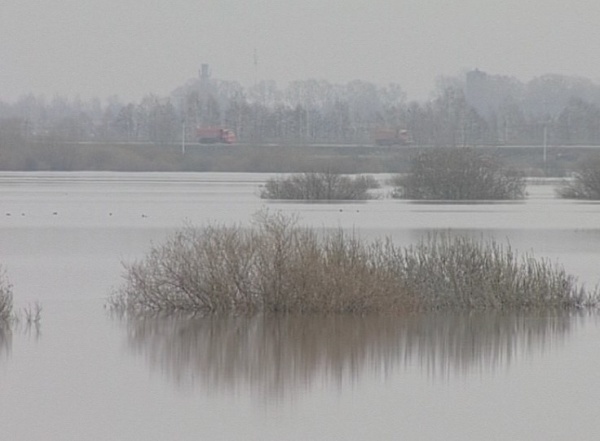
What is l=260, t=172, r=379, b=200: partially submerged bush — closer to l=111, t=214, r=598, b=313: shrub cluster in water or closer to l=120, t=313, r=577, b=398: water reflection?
l=111, t=214, r=598, b=313: shrub cluster in water

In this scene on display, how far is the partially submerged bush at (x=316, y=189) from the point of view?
208ft

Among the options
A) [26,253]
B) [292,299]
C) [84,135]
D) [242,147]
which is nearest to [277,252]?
[292,299]

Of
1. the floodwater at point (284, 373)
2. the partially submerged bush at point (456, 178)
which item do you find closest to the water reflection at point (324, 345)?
the floodwater at point (284, 373)

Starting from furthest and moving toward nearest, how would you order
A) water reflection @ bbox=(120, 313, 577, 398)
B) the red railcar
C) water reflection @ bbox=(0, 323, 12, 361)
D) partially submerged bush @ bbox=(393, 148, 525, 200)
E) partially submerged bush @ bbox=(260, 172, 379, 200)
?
the red railcar
partially submerged bush @ bbox=(260, 172, 379, 200)
partially submerged bush @ bbox=(393, 148, 525, 200)
water reflection @ bbox=(0, 323, 12, 361)
water reflection @ bbox=(120, 313, 577, 398)

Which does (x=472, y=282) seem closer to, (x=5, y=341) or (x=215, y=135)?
(x=5, y=341)

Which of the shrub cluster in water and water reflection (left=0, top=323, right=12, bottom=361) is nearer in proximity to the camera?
water reflection (left=0, top=323, right=12, bottom=361)

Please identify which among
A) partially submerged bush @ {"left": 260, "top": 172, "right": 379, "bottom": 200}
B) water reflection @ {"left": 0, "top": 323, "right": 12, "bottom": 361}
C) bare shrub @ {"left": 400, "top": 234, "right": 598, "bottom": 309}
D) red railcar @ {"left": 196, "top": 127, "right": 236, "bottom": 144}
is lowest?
partially submerged bush @ {"left": 260, "top": 172, "right": 379, "bottom": 200}

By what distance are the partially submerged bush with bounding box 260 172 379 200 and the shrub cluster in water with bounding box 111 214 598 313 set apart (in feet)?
133

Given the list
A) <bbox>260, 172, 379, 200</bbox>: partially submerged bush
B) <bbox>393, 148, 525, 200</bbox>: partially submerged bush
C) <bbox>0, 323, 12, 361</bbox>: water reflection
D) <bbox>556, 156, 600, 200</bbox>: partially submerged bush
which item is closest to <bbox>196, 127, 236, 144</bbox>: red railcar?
<bbox>556, 156, 600, 200</bbox>: partially submerged bush

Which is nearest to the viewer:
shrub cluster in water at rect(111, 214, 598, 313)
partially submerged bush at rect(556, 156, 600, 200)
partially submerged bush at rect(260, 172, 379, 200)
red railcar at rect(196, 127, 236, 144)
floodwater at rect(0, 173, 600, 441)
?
floodwater at rect(0, 173, 600, 441)

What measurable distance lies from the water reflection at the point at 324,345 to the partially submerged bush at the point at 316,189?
41.6m

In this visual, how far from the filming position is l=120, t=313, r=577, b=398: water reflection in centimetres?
1645

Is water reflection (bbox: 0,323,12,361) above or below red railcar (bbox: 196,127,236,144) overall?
below

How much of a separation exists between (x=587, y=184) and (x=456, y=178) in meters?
7.38
